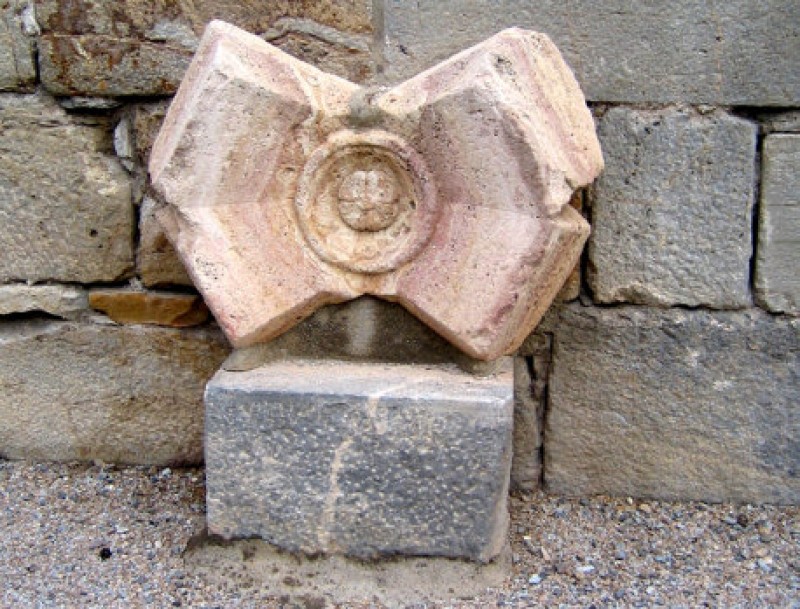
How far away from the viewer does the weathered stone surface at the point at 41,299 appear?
225cm

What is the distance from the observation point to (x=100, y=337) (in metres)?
2.27

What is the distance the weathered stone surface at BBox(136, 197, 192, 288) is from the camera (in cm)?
219

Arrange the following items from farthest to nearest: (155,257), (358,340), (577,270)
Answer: (155,257), (577,270), (358,340)

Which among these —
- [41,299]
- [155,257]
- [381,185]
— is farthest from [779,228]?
[41,299]

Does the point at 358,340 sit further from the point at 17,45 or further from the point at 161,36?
the point at 17,45

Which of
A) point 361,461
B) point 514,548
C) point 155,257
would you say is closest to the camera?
point 361,461

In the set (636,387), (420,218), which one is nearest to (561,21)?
(420,218)

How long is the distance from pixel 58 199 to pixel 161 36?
1.71 ft

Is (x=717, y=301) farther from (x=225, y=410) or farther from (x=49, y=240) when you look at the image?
(x=49, y=240)

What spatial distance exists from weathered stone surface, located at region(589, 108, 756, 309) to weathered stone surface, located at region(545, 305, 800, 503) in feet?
0.24

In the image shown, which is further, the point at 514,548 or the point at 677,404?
the point at 677,404

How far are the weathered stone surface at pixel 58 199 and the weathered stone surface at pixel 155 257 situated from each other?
0.04m

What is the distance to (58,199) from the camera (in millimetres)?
2186

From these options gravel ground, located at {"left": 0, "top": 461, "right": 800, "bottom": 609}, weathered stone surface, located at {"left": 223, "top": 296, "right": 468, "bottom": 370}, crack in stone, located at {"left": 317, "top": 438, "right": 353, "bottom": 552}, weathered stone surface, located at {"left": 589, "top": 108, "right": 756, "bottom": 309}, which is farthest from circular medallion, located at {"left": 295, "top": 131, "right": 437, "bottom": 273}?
gravel ground, located at {"left": 0, "top": 461, "right": 800, "bottom": 609}
